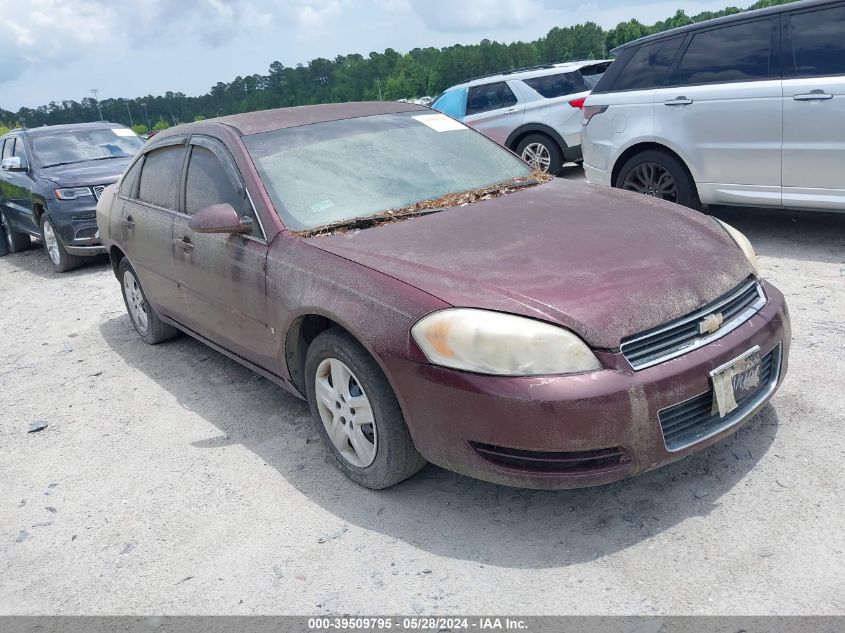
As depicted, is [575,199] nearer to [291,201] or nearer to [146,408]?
[291,201]

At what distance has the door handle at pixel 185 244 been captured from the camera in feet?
14.3

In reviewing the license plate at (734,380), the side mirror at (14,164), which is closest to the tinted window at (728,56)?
the license plate at (734,380)

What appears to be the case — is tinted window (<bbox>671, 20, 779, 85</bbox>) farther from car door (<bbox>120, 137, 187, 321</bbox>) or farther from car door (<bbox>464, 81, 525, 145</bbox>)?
car door (<bbox>464, 81, 525, 145</bbox>)

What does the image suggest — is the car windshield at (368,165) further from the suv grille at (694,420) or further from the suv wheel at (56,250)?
the suv wheel at (56,250)

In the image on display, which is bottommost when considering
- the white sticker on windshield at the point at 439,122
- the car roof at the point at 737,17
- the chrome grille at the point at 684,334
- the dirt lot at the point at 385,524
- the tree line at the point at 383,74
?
the dirt lot at the point at 385,524

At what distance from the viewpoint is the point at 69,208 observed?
866 centimetres

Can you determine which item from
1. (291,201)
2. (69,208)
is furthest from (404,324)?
(69,208)

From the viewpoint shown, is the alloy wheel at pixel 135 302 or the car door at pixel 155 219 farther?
the alloy wheel at pixel 135 302

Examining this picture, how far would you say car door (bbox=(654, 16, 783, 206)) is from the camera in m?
5.88

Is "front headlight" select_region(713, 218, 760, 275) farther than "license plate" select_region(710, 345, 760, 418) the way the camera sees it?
Yes

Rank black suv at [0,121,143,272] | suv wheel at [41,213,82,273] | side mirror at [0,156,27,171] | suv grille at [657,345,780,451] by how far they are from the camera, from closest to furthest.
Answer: suv grille at [657,345,780,451] < black suv at [0,121,143,272] < suv wheel at [41,213,82,273] < side mirror at [0,156,27,171]

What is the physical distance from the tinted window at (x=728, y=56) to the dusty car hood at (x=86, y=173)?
6089 millimetres

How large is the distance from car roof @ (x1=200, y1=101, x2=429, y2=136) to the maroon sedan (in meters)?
0.02

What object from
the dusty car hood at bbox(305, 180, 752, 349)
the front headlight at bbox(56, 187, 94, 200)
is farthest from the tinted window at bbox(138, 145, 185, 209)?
the front headlight at bbox(56, 187, 94, 200)
